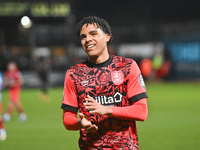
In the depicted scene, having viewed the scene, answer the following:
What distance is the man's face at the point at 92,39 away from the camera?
348 cm

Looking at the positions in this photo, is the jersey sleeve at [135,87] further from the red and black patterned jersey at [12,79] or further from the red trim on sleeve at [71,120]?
the red and black patterned jersey at [12,79]

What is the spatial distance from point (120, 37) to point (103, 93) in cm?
3328

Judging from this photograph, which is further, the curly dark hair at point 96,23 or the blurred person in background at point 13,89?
the blurred person in background at point 13,89

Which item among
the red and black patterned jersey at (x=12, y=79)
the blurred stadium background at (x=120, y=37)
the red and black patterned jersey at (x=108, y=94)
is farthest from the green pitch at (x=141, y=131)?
the red and black patterned jersey at (x=108, y=94)

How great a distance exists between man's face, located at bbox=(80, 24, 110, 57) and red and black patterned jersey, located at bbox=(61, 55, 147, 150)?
146 mm

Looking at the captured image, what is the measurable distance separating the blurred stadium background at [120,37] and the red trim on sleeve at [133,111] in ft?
50.8

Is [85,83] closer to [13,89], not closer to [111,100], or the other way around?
[111,100]

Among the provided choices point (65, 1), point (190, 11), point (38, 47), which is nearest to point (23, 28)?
point (38, 47)

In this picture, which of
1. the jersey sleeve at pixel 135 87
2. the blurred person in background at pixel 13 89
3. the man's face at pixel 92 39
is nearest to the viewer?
the jersey sleeve at pixel 135 87

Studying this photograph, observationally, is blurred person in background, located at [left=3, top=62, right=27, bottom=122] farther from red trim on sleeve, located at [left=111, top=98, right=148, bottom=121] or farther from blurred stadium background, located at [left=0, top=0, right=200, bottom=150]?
red trim on sleeve, located at [left=111, top=98, right=148, bottom=121]

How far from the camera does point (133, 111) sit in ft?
10.8

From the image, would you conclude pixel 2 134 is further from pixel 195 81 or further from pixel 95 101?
pixel 195 81

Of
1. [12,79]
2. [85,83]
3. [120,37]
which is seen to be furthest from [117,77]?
[120,37]

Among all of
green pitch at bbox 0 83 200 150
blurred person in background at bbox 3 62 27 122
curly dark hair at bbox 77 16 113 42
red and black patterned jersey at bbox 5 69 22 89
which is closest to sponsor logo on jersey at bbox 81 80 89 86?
curly dark hair at bbox 77 16 113 42
